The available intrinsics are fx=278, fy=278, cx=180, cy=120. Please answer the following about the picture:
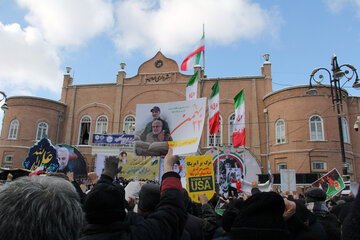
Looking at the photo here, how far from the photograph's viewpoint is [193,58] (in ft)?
44.9

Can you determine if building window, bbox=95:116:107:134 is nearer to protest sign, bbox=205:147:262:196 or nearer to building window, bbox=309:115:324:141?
protest sign, bbox=205:147:262:196

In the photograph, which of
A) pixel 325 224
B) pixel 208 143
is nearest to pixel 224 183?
pixel 208 143

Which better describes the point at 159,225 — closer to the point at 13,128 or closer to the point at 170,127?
the point at 170,127

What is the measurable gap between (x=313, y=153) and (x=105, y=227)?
2185cm

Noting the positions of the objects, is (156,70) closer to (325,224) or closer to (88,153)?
(88,153)

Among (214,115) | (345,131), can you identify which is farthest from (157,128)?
(345,131)

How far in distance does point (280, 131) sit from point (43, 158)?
1889 cm

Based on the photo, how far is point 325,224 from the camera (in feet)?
12.8

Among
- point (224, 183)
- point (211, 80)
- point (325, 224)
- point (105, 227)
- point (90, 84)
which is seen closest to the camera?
point (105, 227)

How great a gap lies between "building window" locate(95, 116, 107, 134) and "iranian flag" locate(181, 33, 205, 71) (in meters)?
16.2

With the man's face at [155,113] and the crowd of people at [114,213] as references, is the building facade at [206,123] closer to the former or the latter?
the man's face at [155,113]

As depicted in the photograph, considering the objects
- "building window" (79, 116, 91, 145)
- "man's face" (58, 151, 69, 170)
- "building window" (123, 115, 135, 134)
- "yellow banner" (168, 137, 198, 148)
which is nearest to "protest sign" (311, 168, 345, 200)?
"yellow banner" (168, 137, 198, 148)

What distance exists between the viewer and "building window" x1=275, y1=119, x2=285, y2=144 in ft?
74.6

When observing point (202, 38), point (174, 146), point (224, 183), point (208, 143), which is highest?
point (202, 38)
